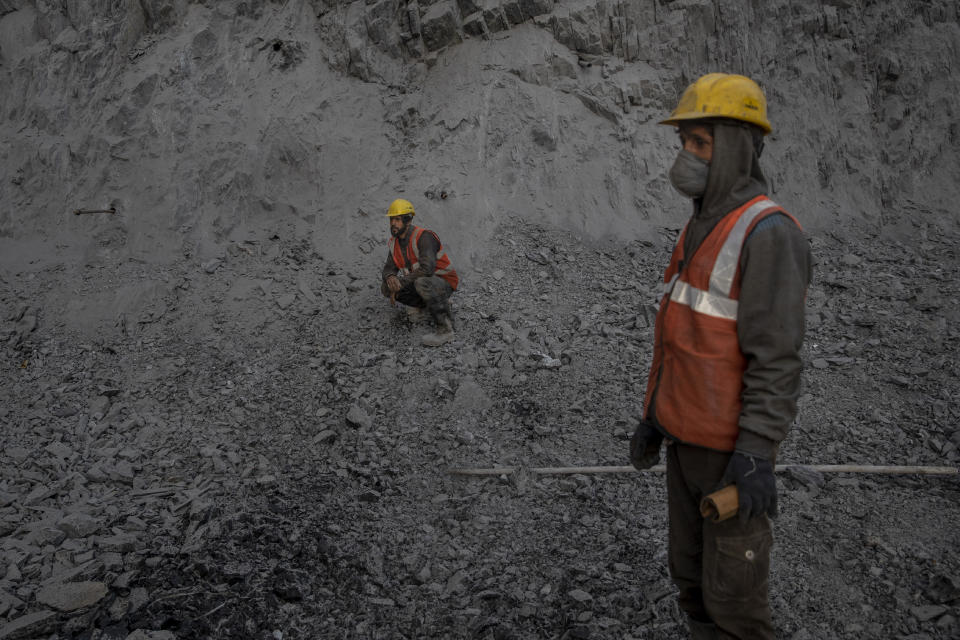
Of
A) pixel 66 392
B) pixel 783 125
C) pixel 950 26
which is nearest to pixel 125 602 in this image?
pixel 66 392

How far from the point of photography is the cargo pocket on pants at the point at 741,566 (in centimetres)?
206

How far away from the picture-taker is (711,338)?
6.82 ft

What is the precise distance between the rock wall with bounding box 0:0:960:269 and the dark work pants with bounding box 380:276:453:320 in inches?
50.6

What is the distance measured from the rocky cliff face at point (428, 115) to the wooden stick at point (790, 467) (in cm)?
353

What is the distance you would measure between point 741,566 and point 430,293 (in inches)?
184

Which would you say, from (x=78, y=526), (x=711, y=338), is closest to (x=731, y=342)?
(x=711, y=338)

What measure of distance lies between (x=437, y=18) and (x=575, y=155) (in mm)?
2851

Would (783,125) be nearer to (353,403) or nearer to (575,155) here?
(575,155)

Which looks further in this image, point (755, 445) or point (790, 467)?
point (790, 467)

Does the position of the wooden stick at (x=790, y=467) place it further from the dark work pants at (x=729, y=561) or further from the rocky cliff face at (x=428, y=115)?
the rocky cliff face at (x=428, y=115)

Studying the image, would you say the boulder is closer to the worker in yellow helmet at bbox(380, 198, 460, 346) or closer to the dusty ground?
the dusty ground

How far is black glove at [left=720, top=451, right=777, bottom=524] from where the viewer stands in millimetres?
1932

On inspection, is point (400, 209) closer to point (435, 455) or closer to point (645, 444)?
point (435, 455)

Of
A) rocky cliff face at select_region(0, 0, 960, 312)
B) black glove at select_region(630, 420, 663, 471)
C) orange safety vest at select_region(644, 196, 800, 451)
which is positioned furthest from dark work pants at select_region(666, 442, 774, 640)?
rocky cliff face at select_region(0, 0, 960, 312)
